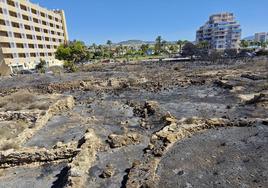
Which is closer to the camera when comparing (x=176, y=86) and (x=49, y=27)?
(x=176, y=86)

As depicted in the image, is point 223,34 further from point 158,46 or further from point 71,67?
point 71,67

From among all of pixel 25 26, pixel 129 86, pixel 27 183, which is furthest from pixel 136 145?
pixel 25 26

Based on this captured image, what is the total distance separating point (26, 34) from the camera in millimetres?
70625

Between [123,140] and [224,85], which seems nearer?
[123,140]

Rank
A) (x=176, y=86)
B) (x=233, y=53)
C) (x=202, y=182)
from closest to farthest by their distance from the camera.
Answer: (x=202, y=182)
(x=176, y=86)
(x=233, y=53)

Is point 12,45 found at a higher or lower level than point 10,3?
lower

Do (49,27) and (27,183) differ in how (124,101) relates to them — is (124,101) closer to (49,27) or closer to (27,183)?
(27,183)

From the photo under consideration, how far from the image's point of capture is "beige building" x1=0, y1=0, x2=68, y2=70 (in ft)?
198

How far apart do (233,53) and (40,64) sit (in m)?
72.3

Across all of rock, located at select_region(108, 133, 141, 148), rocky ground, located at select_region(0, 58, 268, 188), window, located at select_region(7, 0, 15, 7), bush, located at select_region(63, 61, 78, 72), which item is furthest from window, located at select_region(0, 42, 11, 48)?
rock, located at select_region(108, 133, 141, 148)

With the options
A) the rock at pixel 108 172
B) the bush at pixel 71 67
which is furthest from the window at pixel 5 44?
the rock at pixel 108 172

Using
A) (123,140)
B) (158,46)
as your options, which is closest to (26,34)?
(123,140)

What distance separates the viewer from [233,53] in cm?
8775

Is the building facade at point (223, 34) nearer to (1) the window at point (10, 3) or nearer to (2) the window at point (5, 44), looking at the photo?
(1) the window at point (10, 3)
